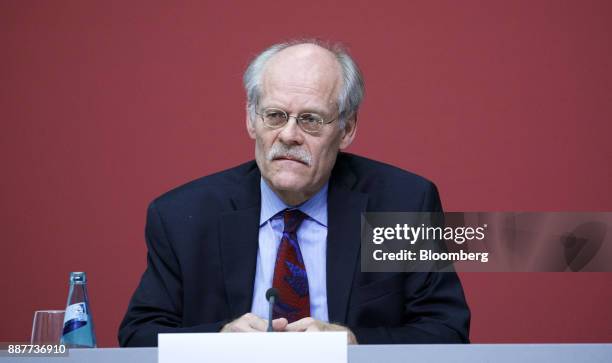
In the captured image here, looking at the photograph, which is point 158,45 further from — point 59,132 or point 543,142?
A: point 543,142

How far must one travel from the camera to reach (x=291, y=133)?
2.15 m

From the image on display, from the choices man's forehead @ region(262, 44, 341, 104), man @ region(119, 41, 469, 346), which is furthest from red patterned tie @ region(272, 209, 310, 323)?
man's forehead @ region(262, 44, 341, 104)

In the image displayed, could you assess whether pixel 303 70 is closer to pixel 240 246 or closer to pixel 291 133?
pixel 291 133

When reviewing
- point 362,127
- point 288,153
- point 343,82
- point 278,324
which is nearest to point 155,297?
point 288,153

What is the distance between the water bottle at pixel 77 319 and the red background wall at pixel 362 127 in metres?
1.14

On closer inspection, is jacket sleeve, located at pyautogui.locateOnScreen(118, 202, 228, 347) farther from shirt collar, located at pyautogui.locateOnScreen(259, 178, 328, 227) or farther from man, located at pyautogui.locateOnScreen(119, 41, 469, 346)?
shirt collar, located at pyautogui.locateOnScreen(259, 178, 328, 227)

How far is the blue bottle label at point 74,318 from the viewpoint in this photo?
187 centimetres

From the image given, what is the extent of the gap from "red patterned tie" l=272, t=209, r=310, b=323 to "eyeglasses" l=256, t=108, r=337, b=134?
9.6 inches

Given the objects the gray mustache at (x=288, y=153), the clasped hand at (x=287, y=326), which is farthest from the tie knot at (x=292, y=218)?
the clasped hand at (x=287, y=326)

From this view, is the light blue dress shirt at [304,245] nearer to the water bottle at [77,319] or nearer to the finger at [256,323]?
the finger at [256,323]

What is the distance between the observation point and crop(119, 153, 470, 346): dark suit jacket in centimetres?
213

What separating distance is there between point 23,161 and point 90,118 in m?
0.27

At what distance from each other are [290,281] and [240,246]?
0.15 metres

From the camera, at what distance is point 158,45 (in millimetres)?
3084
